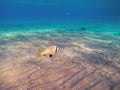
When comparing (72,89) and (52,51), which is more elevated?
(52,51)

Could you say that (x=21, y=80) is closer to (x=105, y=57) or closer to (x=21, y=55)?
(x=21, y=55)

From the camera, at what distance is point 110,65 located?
5840 millimetres

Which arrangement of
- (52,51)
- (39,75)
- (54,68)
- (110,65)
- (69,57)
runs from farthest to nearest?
(69,57)
(110,65)
(54,68)
(39,75)
(52,51)

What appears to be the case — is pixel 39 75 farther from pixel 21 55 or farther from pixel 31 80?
pixel 21 55

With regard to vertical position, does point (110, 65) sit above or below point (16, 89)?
above

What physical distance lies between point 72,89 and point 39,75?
4.43ft

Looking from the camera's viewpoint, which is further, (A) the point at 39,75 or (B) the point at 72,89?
(A) the point at 39,75

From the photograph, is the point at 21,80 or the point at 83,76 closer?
the point at 21,80

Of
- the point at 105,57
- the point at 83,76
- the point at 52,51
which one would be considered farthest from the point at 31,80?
the point at 105,57

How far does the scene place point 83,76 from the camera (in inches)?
187

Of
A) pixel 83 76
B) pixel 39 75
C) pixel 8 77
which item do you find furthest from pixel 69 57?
pixel 8 77

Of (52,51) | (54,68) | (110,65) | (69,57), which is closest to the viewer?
(52,51)

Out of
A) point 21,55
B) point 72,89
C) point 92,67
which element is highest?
point 21,55

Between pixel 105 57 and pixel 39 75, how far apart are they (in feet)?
12.6
